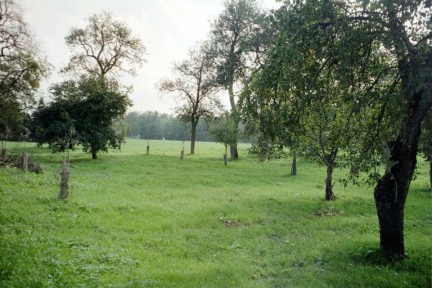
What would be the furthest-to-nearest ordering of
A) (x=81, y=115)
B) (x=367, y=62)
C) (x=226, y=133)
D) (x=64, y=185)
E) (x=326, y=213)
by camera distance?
1. (x=226, y=133)
2. (x=81, y=115)
3. (x=326, y=213)
4. (x=64, y=185)
5. (x=367, y=62)

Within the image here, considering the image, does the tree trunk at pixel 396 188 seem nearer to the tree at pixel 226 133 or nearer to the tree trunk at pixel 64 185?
the tree trunk at pixel 64 185

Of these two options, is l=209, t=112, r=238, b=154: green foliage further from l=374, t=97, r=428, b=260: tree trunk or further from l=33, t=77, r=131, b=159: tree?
l=374, t=97, r=428, b=260: tree trunk

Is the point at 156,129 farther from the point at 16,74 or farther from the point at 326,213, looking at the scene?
the point at 326,213

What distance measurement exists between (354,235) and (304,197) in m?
9.46

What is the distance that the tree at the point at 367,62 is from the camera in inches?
399

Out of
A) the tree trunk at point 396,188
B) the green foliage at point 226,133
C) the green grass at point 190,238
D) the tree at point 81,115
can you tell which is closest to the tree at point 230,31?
the green foliage at point 226,133

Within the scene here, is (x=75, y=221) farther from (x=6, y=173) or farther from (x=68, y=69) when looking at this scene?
(x=68, y=69)

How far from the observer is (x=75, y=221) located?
47.5 ft

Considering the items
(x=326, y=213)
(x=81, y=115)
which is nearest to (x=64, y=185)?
(x=326, y=213)

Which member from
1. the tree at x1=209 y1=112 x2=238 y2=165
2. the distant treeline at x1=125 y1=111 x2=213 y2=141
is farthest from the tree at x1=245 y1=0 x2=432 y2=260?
the distant treeline at x1=125 y1=111 x2=213 y2=141

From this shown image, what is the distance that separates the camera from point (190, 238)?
1431cm

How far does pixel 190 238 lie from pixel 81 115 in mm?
31225

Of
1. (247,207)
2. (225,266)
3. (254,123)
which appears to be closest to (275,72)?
(254,123)

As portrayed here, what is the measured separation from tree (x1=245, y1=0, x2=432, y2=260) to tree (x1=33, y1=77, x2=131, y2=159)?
32.4 metres
